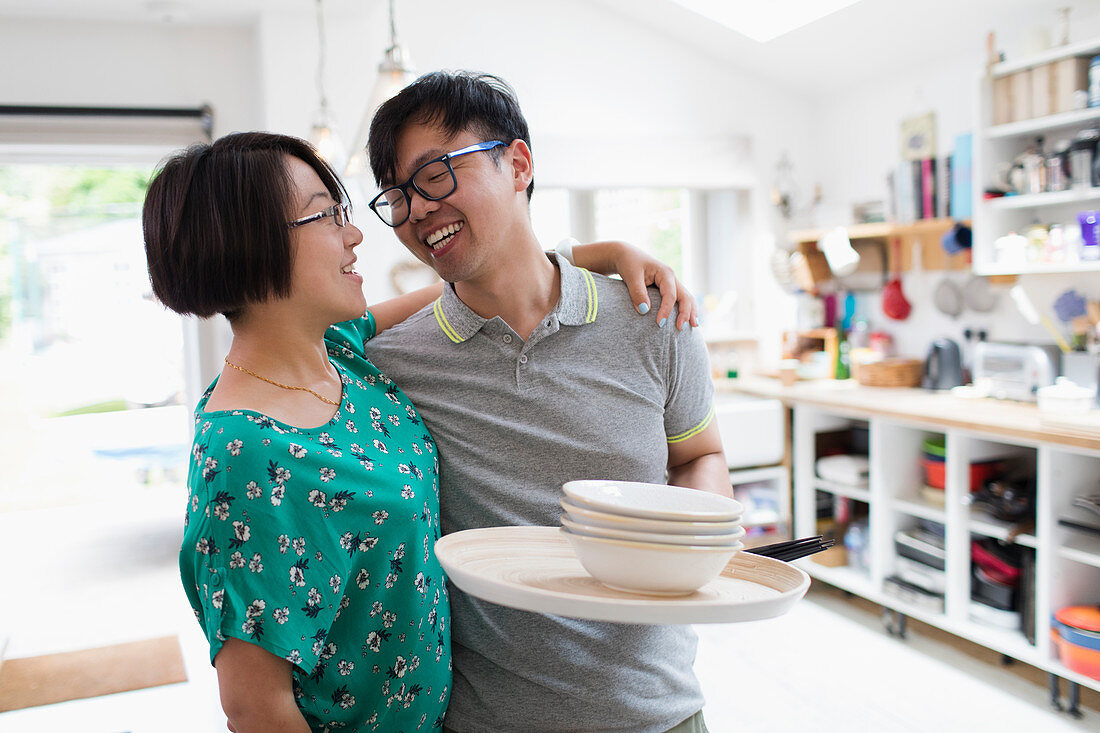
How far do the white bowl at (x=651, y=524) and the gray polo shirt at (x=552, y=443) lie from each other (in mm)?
434

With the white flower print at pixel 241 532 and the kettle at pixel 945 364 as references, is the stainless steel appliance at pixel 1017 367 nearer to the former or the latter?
the kettle at pixel 945 364

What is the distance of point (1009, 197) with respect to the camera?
3.39m

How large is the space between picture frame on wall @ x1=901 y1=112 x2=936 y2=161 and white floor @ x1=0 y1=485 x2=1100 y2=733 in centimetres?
217

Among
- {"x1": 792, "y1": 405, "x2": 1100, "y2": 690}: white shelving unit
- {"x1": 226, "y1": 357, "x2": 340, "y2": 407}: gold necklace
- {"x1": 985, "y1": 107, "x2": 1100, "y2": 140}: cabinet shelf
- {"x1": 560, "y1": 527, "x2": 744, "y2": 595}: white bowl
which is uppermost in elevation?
{"x1": 985, "y1": 107, "x2": 1100, "y2": 140}: cabinet shelf

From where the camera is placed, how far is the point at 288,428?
3.29 ft

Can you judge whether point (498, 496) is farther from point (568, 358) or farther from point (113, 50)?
point (113, 50)

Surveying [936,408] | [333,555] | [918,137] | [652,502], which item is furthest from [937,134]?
[333,555]

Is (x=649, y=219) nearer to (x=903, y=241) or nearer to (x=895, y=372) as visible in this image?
(x=903, y=241)

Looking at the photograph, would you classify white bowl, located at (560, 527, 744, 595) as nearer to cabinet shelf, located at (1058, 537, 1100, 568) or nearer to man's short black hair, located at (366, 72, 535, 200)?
man's short black hair, located at (366, 72, 535, 200)

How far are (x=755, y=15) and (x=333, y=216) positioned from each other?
148 inches

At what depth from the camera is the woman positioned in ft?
2.98

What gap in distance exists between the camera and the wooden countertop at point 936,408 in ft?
8.97

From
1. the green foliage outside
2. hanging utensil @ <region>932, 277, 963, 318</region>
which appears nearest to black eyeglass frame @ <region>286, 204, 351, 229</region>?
hanging utensil @ <region>932, 277, 963, 318</region>

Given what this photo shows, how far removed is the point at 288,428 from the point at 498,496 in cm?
37
